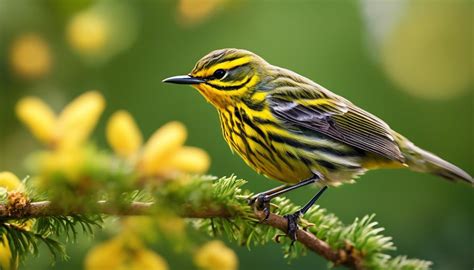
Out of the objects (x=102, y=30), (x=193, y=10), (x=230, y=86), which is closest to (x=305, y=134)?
(x=230, y=86)

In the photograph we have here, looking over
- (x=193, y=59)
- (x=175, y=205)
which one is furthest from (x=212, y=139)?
(x=175, y=205)

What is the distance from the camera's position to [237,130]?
11.9 feet

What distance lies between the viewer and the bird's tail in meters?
3.73

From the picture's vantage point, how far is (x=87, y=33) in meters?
3.25

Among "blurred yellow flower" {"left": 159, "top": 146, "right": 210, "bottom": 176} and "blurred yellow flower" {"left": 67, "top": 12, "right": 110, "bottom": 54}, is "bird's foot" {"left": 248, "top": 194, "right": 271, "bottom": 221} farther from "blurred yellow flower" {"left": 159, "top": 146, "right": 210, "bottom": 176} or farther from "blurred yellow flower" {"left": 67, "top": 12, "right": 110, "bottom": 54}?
"blurred yellow flower" {"left": 67, "top": 12, "right": 110, "bottom": 54}

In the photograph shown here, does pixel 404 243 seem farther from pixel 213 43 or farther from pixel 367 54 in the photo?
pixel 213 43

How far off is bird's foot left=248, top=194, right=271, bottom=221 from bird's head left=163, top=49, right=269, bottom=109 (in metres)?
1.28

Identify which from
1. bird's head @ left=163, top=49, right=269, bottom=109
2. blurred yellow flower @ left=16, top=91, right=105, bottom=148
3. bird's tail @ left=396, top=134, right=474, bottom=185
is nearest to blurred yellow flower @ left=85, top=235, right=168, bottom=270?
blurred yellow flower @ left=16, top=91, right=105, bottom=148

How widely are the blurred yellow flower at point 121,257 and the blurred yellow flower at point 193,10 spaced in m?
1.75

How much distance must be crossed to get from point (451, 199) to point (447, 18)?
1316 millimetres

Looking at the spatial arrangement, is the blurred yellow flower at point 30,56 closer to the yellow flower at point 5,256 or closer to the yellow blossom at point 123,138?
the yellow flower at point 5,256

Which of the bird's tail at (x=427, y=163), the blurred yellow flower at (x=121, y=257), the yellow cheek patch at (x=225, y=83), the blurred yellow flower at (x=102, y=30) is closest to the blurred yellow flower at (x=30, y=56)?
the blurred yellow flower at (x=102, y=30)

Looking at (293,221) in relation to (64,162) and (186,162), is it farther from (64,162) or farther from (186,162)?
(64,162)

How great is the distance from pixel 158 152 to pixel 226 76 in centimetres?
219
